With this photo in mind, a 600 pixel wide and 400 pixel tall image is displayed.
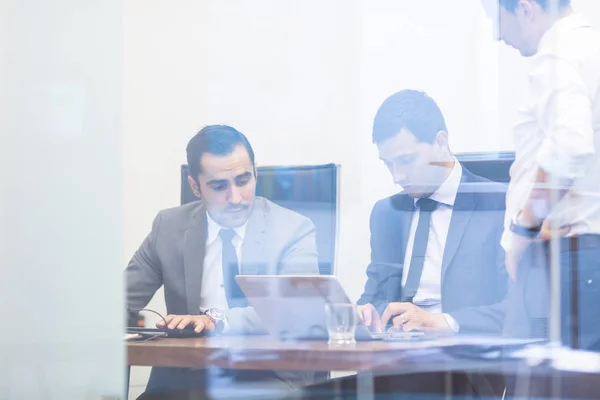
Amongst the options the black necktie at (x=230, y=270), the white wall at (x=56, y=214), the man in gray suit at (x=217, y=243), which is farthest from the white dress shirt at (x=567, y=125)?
the white wall at (x=56, y=214)

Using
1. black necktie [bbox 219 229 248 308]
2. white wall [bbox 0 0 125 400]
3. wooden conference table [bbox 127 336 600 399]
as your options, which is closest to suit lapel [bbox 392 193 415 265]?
wooden conference table [bbox 127 336 600 399]

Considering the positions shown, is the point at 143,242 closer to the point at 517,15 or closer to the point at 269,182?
the point at 269,182

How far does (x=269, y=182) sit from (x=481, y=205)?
59cm

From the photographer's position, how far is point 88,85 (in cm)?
151

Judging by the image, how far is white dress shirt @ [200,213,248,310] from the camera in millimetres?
1803

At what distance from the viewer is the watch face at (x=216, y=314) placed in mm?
1744

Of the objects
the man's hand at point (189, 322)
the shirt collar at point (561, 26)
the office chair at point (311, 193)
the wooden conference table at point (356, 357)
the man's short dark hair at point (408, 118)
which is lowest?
the wooden conference table at point (356, 357)

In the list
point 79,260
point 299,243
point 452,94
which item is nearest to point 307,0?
point 452,94

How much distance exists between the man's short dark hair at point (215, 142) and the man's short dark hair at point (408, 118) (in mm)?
380

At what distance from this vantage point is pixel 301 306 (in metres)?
1.53

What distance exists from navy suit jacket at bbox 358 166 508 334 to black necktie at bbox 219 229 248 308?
32 centimetres

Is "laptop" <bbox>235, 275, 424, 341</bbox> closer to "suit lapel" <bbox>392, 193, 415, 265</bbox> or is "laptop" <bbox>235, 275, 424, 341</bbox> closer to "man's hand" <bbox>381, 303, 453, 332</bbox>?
"man's hand" <bbox>381, 303, 453, 332</bbox>

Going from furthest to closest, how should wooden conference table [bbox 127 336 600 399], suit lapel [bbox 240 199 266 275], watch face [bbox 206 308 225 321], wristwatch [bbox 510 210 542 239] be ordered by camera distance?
suit lapel [bbox 240 199 266 275] → watch face [bbox 206 308 225 321] → wristwatch [bbox 510 210 542 239] → wooden conference table [bbox 127 336 600 399]

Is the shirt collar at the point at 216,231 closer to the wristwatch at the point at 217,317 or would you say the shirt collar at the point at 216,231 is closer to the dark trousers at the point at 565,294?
the wristwatch at the point at 217,317
